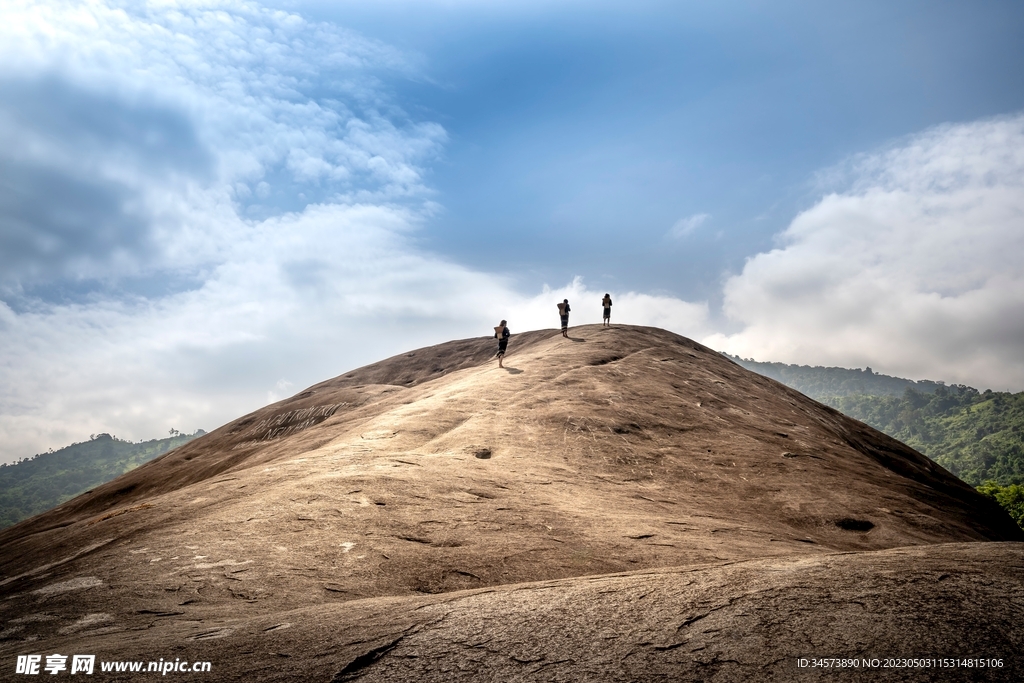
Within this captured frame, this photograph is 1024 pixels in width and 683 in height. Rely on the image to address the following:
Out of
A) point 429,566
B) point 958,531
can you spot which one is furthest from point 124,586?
point 958,531

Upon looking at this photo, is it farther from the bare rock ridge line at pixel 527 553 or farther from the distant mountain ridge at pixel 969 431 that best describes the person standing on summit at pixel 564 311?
the distant mountain ridge at pixel 969 431

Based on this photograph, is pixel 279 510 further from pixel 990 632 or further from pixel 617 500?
pixel 990 632

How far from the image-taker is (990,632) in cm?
461

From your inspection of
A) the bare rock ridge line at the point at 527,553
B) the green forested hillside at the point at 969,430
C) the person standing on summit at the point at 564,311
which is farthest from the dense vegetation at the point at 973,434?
the bare rock ridge line at the point at 527,553

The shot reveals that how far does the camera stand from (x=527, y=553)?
9641 mm

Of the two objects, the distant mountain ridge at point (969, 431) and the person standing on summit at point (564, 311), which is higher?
the person standing on summit at point (564, 311)

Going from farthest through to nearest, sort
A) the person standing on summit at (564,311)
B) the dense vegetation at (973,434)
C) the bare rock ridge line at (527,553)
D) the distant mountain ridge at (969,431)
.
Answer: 1. the distant mountain ridge at (969,431)
2. the dense vegetation at (973,434)
3. the person standing on summit at (564,311)
4. the bare rock ridge line at (527,553)

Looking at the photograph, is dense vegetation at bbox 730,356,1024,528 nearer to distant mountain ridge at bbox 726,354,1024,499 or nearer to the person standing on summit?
distant mountain ridge at bbox 726,354,1024,499

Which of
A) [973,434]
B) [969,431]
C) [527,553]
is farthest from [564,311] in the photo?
[969,431]

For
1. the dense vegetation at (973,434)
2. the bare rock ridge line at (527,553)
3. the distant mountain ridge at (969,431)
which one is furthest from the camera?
the distant mountain ridge at (969,431)

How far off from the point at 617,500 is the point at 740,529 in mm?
2845

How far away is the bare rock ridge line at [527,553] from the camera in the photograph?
5.12 m

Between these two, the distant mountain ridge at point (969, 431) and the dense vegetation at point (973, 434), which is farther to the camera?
the distant mountain ridge at point (969, 431)

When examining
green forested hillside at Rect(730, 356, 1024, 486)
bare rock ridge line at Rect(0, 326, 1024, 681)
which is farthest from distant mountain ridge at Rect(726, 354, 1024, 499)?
bare rock ridge line at Rect(0, 326, 1024, 681)
